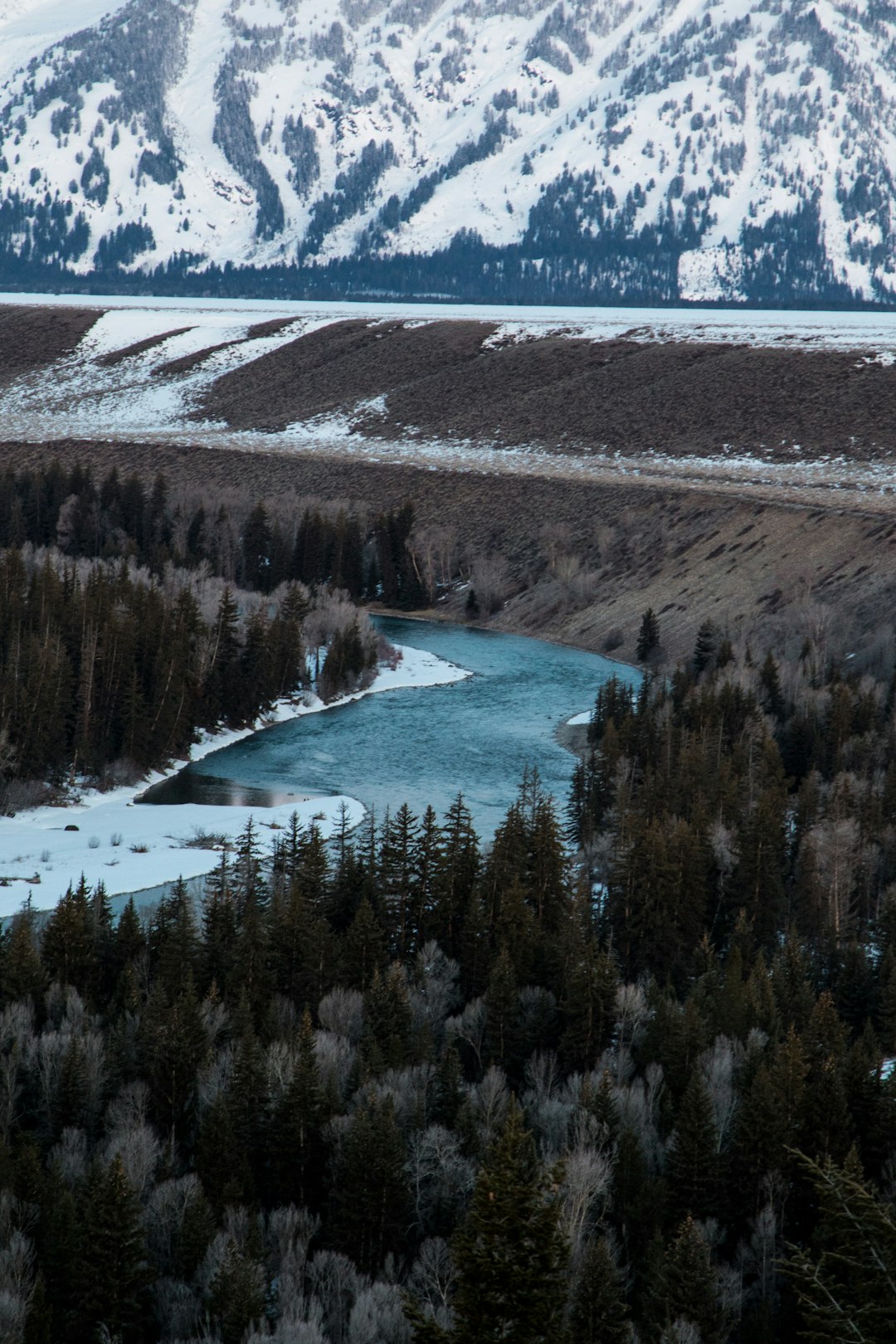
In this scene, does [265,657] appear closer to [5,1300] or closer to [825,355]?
[5,1300]

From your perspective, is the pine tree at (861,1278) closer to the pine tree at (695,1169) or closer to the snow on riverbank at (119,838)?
the pine tree at (695,1169)

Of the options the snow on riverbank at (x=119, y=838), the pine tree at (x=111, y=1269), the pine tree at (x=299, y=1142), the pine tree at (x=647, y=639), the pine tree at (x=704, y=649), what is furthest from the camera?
the pine tree at (x=647, y=639)

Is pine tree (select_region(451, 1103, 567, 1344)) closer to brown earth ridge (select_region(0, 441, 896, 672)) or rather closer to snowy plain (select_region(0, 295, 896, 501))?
brown earth ridge (select_region(0, 441, 896, 672))

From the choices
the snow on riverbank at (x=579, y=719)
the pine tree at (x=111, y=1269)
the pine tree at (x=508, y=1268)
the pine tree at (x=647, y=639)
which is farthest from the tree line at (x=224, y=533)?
the pine tree at (x=508, y=1268)

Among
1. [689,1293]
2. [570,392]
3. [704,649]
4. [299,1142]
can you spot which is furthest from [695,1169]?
[570,392]

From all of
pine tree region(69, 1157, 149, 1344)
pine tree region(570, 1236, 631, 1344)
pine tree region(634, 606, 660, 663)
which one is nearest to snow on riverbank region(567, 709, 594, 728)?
pine tree region(634, 606, 660, 663)
